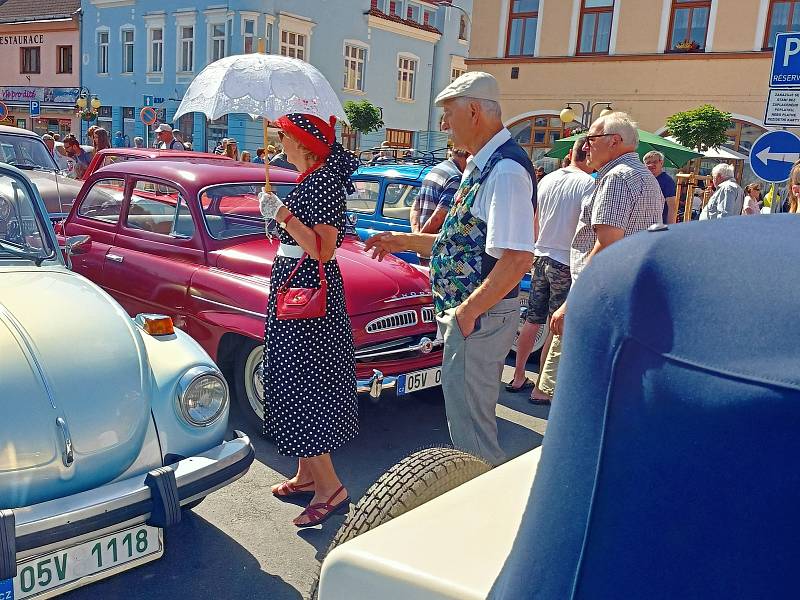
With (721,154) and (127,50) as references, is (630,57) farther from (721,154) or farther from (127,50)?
(127,50)

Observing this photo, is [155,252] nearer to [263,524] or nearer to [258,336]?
[258,336]

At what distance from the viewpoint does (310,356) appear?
133 inches

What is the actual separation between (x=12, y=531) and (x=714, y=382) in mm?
2251

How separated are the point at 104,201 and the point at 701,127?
15921 mm

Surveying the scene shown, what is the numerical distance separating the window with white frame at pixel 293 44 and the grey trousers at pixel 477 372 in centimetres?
2945

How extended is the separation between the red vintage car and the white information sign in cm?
427

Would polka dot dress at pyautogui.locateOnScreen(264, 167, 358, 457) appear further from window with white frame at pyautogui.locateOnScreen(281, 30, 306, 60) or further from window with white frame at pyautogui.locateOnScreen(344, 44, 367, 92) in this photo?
window with white frame at pyautogui.locateOnScreen(344, 44, 367, 92)

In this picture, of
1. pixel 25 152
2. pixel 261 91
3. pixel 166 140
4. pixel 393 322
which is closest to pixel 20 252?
pixel 261 91

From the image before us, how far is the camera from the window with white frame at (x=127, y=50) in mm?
32969

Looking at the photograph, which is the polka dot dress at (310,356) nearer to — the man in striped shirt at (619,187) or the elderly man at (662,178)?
the man in striped shirt at (619,187)

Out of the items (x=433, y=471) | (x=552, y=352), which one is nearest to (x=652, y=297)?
(x=433, y=471)

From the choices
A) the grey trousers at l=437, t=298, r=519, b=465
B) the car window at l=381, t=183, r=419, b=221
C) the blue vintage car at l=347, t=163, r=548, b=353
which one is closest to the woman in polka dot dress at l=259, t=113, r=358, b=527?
the grey trousers at l=437, t=298, r=519, b=465

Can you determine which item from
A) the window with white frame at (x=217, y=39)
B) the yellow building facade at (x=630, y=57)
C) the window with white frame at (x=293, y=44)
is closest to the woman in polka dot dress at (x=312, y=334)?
A: the yellow building facade at (x=630, y=57)

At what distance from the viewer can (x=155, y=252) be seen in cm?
507
